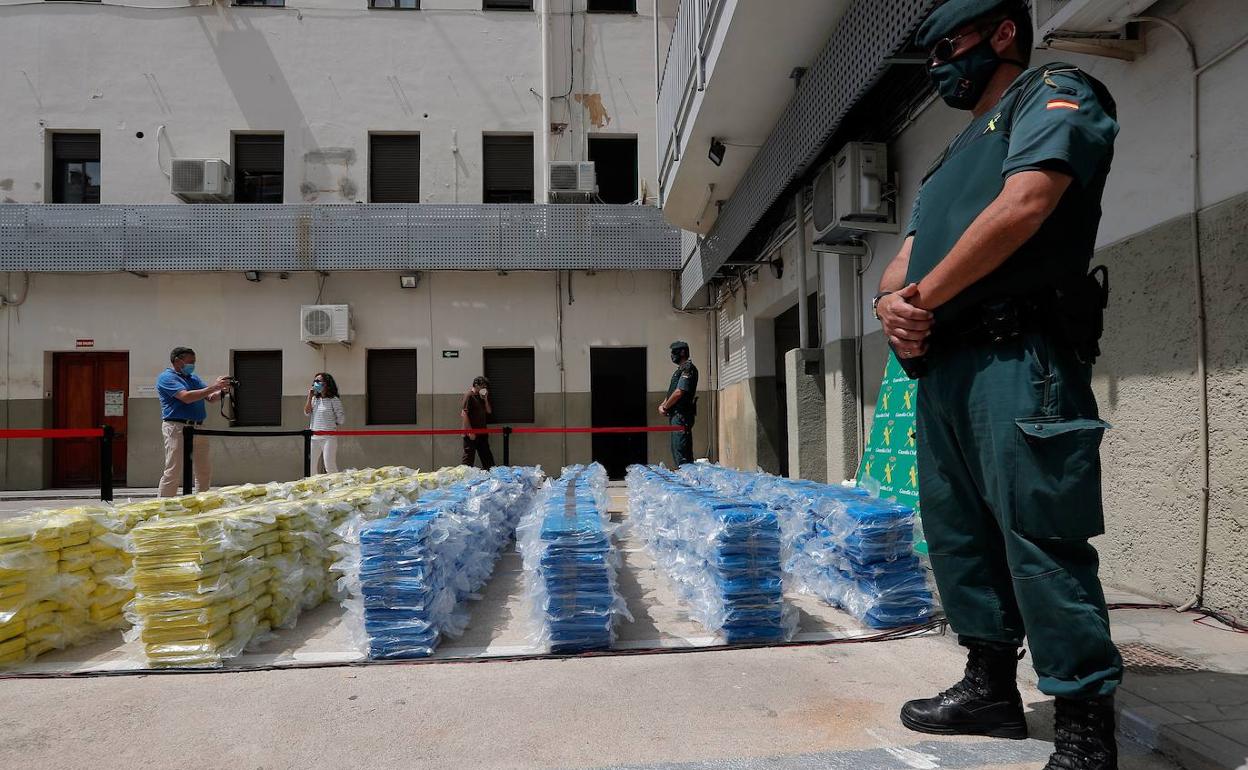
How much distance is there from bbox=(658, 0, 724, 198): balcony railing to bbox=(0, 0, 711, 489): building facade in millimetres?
3242

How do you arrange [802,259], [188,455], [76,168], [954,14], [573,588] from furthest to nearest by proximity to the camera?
[76,168] → [802,259] → [188,455] → [573,588] → [954,14]

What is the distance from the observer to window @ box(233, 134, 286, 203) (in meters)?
13.5

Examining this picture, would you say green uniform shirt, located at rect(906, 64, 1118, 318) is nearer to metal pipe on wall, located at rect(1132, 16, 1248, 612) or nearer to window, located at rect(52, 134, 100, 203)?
metal pipe on wall, located at rect(1132, 16, 1248, 612)

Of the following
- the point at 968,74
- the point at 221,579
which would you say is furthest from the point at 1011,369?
the point at 221,579

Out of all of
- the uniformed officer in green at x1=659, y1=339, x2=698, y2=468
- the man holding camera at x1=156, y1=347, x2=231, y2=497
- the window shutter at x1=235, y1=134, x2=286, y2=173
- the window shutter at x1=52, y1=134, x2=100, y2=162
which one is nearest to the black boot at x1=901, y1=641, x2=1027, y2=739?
the uniformed officer in green at x1=659, y1=339, x2=698, y2=468

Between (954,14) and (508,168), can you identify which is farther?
(508,168)

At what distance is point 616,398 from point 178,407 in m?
7.54

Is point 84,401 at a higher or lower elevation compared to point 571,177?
lower

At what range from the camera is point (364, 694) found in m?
2.79

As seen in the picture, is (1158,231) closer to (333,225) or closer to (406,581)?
(406,581)

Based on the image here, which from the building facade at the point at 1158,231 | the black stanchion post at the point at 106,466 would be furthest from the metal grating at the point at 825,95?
the black stanchion post at the point at 106,466

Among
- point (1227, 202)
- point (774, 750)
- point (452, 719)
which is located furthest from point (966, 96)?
point (452, 719)

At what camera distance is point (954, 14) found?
209 centimetres

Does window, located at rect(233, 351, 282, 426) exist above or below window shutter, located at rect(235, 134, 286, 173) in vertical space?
below
